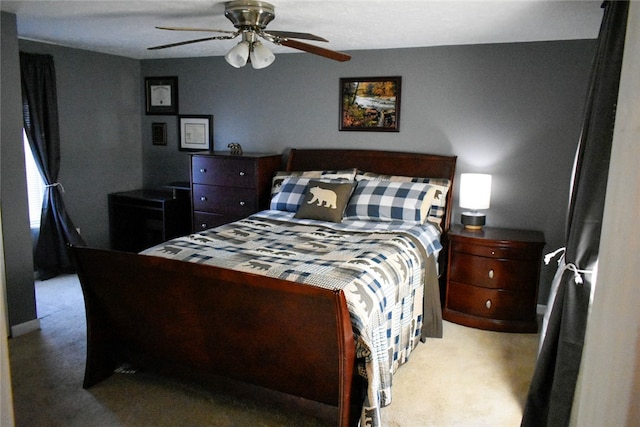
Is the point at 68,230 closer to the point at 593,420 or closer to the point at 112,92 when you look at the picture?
the point at 112,92

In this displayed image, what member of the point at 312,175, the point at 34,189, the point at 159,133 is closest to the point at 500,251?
the point at 312,175

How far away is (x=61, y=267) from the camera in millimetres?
4711

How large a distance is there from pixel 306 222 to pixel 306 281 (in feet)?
4.71

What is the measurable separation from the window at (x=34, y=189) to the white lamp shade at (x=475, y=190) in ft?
12.5

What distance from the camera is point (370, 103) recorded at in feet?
14.3

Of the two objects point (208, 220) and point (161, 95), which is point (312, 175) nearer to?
point (208, 220)

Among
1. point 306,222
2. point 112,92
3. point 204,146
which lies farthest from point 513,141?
point 112,92

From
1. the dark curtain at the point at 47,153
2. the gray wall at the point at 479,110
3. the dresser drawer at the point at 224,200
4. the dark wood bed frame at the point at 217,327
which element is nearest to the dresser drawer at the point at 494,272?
the gray wall at the point at 479,110

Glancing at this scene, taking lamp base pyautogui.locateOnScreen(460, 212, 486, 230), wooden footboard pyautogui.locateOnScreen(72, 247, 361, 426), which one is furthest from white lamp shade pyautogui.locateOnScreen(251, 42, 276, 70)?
lamp base pyautogui.locateOnScreen(460, 212, 486, 230)

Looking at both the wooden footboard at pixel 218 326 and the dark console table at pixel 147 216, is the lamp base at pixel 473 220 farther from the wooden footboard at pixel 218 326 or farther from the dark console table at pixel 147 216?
the dark console table at pixel 147 216

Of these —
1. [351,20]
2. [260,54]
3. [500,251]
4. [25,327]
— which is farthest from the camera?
[500,251]

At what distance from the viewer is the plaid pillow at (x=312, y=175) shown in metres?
4.21

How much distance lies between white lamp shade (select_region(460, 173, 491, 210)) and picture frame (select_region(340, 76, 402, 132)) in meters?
0.84

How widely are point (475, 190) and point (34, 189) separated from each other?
3.98m
